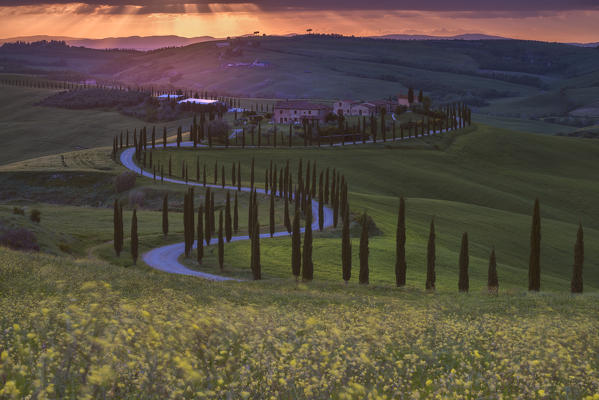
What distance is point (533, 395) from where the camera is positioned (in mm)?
11484

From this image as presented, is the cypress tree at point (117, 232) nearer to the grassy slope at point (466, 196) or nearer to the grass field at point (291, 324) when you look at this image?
the grass field at point (291, 324)

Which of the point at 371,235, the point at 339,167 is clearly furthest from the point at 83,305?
the point at 339,167

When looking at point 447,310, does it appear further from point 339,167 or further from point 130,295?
point 339,167

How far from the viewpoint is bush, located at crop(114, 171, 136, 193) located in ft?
421

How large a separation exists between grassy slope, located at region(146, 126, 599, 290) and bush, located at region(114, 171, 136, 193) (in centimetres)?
2085

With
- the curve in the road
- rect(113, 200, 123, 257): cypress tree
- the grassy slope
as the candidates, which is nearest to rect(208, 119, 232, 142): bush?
the grassy slope

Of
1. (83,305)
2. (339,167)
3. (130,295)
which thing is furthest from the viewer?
(339,167)

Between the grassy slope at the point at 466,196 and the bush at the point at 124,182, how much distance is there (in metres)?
20.9

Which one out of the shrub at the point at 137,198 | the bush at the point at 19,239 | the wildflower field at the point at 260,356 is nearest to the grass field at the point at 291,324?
the wildflower field at the point at 260,356

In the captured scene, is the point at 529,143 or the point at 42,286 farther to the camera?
the point at 529,143

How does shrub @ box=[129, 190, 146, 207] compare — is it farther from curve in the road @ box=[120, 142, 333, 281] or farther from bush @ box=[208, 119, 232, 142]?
bush @ box=[208, 119, 232, 142]

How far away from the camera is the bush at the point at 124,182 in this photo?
5054 inches

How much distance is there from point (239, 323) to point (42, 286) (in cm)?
934

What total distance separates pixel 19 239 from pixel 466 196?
100031mm
